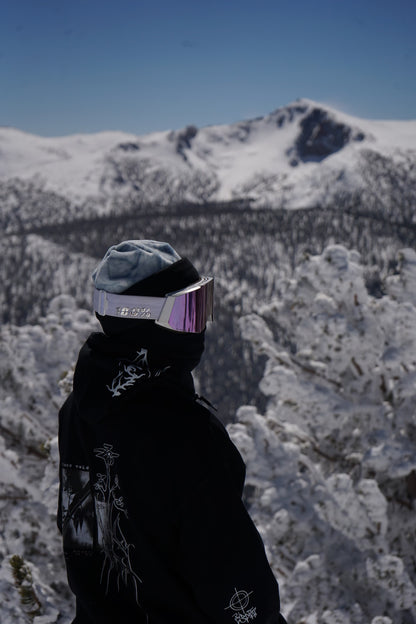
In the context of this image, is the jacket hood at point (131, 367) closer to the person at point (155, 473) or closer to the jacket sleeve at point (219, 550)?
the person at point (155, 473)

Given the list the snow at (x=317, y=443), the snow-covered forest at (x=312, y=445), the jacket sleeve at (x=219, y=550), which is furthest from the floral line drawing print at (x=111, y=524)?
the snow at (x=317, y=443)

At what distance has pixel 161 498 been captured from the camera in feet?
5.37

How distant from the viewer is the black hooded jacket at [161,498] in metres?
1.62

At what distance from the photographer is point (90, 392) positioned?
1.83 meters

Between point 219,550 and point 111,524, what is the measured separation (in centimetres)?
47

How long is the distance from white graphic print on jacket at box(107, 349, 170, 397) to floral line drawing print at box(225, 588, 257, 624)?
2.57 ft

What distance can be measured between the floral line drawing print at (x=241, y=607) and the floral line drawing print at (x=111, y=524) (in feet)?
1.17

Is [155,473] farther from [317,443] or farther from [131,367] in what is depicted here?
[317,443]

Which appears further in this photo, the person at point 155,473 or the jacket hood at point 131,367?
the jacket hood at point 131,367

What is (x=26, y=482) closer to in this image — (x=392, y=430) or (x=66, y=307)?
(x=66, y=307)

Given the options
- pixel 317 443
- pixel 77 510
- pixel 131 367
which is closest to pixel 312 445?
pixel 317 443

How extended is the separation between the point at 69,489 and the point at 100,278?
99cm

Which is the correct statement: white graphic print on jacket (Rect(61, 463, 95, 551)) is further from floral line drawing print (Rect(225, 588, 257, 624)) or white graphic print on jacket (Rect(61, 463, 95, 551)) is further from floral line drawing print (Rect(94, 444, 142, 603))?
floral line drawing print (Rect(225, 588, 257, 624))

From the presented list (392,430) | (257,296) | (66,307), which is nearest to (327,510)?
(392,430)
